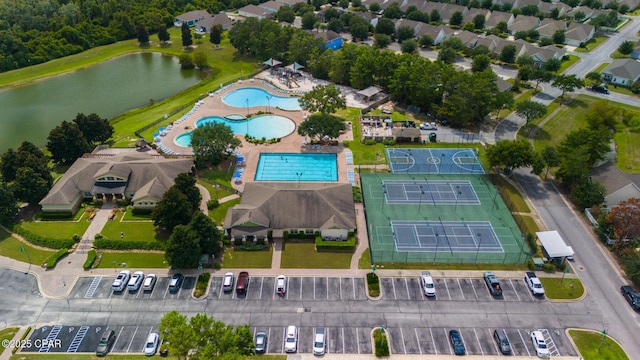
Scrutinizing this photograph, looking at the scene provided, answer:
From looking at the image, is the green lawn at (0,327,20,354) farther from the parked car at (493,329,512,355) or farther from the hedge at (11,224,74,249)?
the parked car at (493,329,512,355)

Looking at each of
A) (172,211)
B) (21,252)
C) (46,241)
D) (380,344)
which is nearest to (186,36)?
(46,241)

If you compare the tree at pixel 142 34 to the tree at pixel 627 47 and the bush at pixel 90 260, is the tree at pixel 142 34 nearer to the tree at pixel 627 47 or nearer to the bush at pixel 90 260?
the bush at pixel 90 260

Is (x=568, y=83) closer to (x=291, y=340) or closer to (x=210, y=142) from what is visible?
(x=210, y=142)

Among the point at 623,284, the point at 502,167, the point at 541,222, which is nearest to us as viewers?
the point at 623,284

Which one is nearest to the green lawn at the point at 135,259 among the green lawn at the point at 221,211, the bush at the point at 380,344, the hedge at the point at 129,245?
the hedge at the point at 129,245

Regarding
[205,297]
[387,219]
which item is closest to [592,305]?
[387,219]

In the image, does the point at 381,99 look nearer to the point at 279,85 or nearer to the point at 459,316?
the point at 279,85

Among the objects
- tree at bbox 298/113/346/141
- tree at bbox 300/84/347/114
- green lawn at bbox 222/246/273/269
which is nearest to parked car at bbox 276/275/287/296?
green lawn at bbox 222/246/273/269
